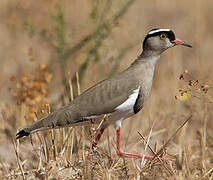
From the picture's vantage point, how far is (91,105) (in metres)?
3.73

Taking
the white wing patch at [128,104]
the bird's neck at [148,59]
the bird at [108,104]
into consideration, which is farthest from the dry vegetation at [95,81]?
the bird's neck at [148,59]

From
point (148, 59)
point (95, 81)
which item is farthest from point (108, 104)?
point (95, 81)

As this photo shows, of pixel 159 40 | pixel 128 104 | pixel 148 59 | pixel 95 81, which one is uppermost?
pixel 159 40

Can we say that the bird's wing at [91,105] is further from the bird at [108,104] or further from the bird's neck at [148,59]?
the bird's neck at [148,59]

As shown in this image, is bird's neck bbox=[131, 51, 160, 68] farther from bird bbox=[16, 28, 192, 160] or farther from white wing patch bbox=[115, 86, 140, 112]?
white wing patch bbox=[115, 86, 140, 112]

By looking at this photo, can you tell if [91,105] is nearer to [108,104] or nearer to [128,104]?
[108,104]

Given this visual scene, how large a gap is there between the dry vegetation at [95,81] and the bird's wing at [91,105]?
16cm

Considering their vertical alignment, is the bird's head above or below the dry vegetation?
above

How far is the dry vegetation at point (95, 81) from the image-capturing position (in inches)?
141

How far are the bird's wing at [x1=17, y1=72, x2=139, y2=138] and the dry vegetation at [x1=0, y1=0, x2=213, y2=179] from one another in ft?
0.53

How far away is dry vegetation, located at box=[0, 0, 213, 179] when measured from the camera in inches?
141

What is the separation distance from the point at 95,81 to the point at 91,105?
1.67 metres

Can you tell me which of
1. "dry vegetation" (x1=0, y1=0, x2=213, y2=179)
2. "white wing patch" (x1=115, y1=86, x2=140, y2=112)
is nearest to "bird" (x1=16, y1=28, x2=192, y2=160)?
"white wing patch" (x1=115, y1=86, x2=140, y2=112)

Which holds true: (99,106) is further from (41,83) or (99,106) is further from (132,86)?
(41,83)
